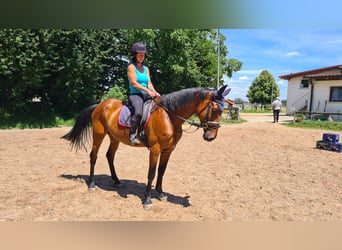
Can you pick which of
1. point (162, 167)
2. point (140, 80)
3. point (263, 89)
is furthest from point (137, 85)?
point (263, 89)

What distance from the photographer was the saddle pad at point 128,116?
352 cm

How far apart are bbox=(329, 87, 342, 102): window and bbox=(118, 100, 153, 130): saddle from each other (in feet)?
58.9

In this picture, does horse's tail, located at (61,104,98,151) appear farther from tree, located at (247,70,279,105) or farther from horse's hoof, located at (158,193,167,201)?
tree, located at (247,70,279,105)

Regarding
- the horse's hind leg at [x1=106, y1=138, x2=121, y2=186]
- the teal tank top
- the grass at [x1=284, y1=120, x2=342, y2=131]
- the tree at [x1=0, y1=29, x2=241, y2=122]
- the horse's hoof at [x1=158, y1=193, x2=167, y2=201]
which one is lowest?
the grass at [x1=284, y1=120, x2=342, y2=131]

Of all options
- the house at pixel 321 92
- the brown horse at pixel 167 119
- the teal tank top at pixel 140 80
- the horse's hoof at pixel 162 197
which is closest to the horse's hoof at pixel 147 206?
the brown horse at pixel 167 119

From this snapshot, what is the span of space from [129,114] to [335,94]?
1825 cm

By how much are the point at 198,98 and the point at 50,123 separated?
12.0 m

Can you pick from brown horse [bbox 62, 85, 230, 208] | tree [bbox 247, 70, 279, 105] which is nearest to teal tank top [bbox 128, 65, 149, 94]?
brown horse [bbox 62, 85, 230, 208]

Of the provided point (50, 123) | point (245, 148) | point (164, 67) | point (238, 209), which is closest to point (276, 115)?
point (164, 67)

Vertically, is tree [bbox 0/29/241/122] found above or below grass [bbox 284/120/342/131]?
above

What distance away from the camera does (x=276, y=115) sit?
51.6 ft

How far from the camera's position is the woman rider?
3469mm

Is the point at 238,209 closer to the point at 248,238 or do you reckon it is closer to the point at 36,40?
the point at 248,238

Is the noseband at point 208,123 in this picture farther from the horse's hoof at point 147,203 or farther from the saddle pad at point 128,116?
the horse's hoof at point 147,203
